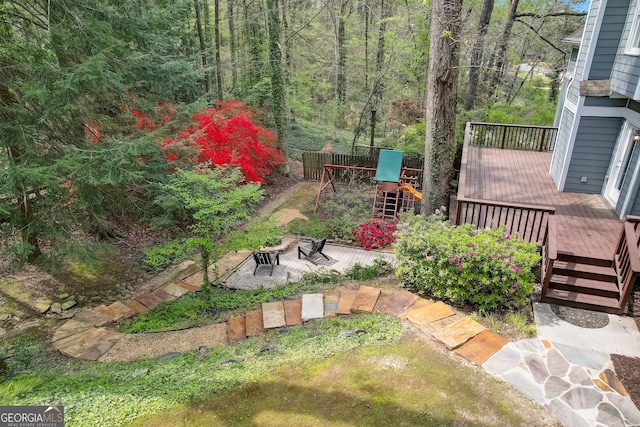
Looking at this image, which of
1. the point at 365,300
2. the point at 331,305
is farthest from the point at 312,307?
the point at 365,300

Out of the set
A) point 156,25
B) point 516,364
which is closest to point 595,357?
point 516,364

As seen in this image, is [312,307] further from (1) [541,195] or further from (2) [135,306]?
(1) [541,195]

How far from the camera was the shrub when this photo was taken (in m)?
10.1

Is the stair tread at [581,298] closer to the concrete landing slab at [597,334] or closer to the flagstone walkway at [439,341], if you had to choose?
the concrete landing slab at [597,334]

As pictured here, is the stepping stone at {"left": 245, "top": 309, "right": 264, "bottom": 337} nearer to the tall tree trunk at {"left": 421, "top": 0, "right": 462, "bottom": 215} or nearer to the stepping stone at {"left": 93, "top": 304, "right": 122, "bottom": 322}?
the stepping stone at {"left": 93, "top": 304, "right": 122, "bottom": 322}

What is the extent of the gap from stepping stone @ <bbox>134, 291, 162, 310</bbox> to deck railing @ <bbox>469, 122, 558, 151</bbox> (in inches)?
416

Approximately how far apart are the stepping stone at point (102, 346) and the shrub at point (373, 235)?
6111 mm

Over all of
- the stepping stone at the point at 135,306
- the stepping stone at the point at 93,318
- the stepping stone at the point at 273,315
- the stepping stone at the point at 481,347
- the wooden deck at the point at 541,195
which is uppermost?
the wooden deck at the point at 541,195

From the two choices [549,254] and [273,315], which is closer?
[549,254]

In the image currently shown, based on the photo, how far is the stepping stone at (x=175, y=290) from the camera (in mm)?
7657

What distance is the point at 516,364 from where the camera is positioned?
425 centimetres

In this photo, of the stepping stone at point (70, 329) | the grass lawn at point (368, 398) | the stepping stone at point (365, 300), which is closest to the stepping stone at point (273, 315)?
the stepping stone at point (365, 300)

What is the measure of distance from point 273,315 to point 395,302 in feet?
5.98

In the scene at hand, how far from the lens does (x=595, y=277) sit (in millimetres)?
5926
